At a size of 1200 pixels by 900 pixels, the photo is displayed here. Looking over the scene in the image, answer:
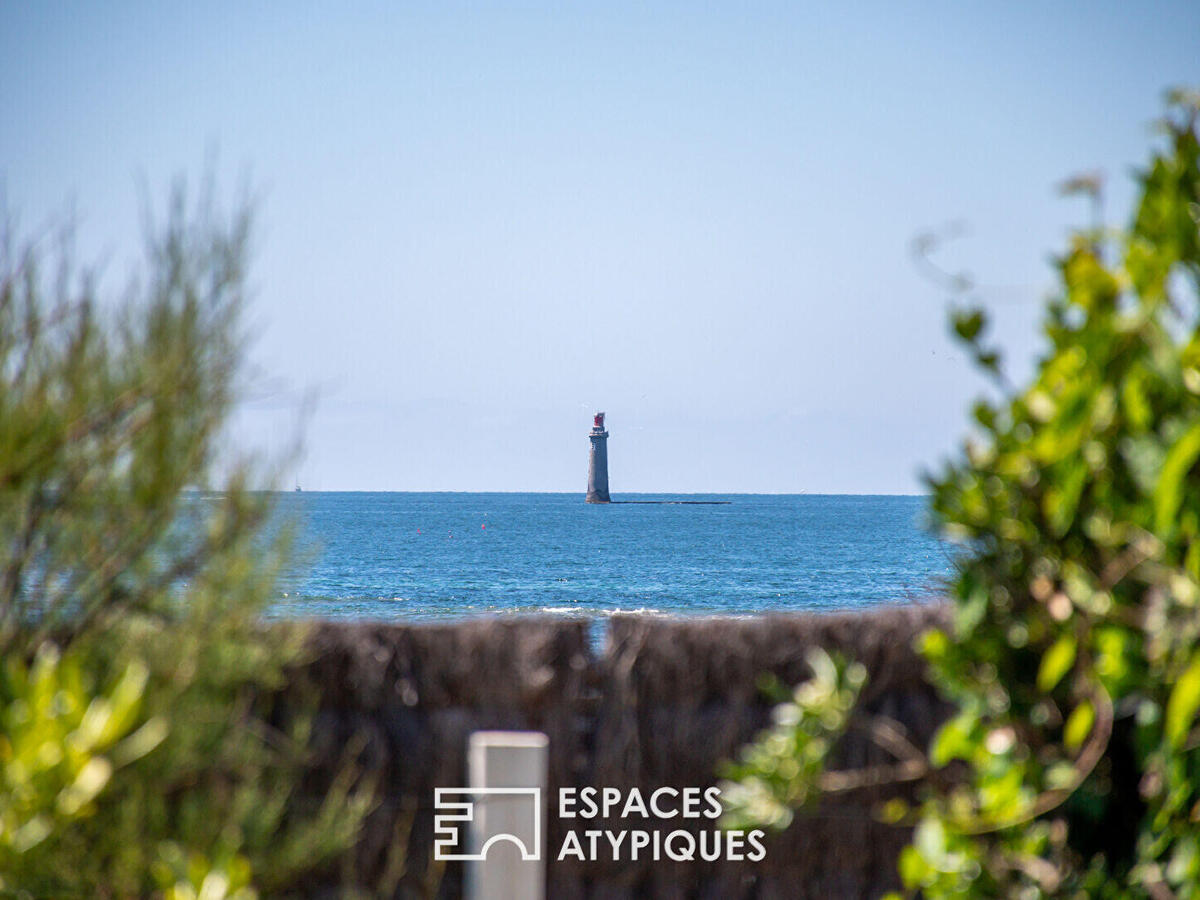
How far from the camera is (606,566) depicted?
4181 cm

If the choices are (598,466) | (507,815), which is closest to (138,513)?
(507,815)

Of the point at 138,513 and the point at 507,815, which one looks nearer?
the point at 138,513

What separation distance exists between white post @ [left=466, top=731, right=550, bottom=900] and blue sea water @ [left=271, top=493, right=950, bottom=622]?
1267cm

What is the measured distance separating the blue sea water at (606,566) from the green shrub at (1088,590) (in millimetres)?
14023

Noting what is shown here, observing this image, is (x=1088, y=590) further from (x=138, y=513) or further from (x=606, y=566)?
Result: (x=606, y=566)

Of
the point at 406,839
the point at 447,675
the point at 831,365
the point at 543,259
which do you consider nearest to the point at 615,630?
the point at 447,675

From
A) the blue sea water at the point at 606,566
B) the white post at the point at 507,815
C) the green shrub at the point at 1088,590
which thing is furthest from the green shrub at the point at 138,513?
the blue sea water at the point at 606,566

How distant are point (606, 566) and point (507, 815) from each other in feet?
129

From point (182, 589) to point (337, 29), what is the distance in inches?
136

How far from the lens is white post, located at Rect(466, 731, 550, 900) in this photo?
9.00ft

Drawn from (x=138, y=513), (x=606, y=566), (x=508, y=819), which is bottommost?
(x=606, y=566)

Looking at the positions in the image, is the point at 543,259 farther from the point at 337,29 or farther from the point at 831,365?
the point at 831,365

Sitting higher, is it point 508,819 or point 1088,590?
point 1088,590

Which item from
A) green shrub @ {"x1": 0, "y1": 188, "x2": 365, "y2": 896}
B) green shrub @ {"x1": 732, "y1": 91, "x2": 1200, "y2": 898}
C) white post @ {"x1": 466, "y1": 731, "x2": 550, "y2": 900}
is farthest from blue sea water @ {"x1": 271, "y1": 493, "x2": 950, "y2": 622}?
green shrub @ {"x1": 732, "y1": 91, "x2": 1200, "y2": 898}
